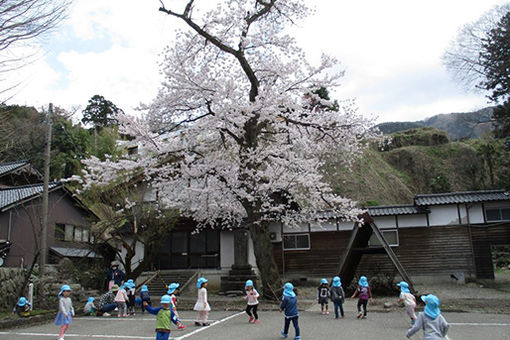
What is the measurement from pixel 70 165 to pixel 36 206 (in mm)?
13006

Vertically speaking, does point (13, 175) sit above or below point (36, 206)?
above

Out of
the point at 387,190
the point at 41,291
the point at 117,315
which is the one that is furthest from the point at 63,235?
the point at 387,190

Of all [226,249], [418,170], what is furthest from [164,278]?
[418,170]

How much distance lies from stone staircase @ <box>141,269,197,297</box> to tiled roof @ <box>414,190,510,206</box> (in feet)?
38.0

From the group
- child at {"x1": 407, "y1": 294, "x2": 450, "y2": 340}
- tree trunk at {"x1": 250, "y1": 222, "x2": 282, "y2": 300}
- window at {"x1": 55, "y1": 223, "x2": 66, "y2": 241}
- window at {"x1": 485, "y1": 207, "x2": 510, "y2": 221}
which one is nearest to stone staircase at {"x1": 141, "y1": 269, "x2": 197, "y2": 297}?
window at {"x1": 55, "y1": 223, "x2": 66, "y2": 241}

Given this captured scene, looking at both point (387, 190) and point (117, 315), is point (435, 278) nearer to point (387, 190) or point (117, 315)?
point (117, 315)

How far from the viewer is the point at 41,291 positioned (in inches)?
492

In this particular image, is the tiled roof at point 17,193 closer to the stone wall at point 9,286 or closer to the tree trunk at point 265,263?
the stone wall at point 9,286

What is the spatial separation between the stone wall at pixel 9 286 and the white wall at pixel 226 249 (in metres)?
8.93

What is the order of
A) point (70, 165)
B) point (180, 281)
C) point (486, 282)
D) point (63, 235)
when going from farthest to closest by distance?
point (70, 165) → point (63, 235) → point (180, 281) → point (486, 282)

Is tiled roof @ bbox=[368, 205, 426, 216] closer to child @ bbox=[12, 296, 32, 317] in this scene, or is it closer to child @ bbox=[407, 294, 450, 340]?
child @ bbox=[407, 294, 450, 340]

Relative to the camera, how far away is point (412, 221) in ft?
57.6

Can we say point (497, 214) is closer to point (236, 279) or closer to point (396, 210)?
point (396, 210)

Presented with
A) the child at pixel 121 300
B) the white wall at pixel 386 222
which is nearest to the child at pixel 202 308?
the child at pixel 121 300
